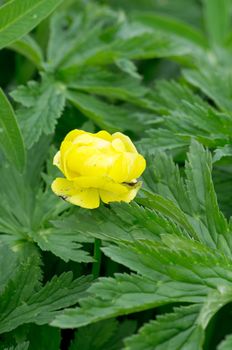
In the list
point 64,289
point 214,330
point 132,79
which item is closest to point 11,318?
point 64,289

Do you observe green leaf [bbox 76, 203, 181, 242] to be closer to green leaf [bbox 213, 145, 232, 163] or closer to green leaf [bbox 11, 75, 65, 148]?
green leaf [bbox 213, 145, 232, 163]

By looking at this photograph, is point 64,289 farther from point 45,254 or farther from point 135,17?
point 135,17

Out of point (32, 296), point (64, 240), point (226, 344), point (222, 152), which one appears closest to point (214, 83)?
point (222, 152)

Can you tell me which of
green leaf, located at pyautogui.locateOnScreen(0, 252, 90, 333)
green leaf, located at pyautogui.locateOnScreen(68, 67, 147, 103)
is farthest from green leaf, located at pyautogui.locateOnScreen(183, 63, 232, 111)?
green leaf, located at pyautogui.locateOnScreen(0, 252, 90, 333)

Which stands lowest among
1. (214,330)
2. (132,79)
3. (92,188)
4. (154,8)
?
(214,330)

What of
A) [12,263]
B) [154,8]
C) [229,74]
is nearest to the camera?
[12,263]

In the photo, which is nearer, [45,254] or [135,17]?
[45,254]

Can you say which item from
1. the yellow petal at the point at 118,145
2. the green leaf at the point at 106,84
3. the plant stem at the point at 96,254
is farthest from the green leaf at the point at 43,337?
the green leaf at the point at 106,84
